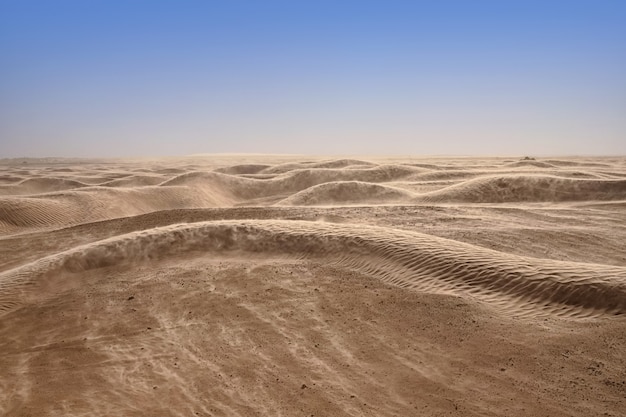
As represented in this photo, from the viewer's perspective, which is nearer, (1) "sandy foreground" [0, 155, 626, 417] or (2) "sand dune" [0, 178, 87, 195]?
(1) "sandy foreground" [0, 155, 626, 417]

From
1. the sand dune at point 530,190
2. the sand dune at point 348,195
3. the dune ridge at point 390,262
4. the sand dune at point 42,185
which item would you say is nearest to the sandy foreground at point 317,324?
the dune ridge at point 390,262

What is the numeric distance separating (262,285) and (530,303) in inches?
171

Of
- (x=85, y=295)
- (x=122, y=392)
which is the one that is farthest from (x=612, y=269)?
(x=85, y=295)

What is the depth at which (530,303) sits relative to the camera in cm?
645

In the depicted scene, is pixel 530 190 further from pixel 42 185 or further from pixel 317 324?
pixel 42 185

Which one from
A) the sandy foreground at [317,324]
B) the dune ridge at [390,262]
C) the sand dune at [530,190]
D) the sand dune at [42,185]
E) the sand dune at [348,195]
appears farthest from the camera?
the sand dune at [42,185]

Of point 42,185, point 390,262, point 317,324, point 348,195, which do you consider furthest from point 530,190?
point 42,185

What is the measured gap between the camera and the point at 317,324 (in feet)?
20.5

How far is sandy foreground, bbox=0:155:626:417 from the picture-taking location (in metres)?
4.62

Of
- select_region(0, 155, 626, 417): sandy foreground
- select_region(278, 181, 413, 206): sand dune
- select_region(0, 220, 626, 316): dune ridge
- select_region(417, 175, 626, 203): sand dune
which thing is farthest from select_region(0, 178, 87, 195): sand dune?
select_region(417, 175, 626, 203): sand dune

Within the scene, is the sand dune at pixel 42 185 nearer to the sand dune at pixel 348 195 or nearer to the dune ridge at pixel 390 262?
the sand dune at pixel 348 195

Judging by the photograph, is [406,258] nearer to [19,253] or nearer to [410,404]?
[410,404]

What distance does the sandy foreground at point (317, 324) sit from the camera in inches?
182

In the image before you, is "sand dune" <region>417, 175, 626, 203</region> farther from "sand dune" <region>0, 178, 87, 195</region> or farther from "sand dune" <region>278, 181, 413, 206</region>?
"sand dune" <region>0, 178, 87, 195</region>
